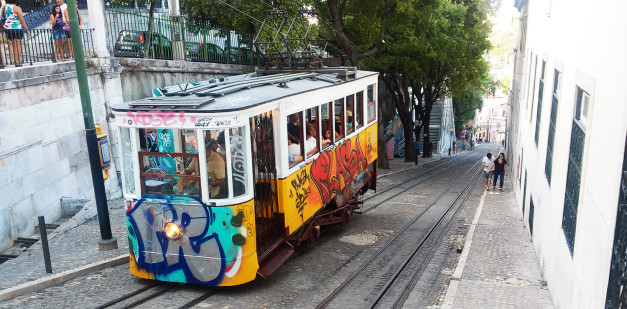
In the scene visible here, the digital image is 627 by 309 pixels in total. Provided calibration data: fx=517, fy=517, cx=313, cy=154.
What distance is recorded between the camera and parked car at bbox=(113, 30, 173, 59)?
14.2m

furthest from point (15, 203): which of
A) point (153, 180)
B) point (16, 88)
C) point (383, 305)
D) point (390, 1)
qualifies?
point (390, 1)

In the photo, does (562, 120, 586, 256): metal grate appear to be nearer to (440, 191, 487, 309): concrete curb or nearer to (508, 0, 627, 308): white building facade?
Result: (508, 0, 627, 308): white building facade

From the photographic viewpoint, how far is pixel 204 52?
57.2 ft

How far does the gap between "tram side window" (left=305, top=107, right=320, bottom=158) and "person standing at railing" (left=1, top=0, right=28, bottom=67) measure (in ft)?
19.9

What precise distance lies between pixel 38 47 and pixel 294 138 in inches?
289

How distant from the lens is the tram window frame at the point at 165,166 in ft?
22.9

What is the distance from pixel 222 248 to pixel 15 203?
5.06 meters

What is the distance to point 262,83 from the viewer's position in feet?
28.5

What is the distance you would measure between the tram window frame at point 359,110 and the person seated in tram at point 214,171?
5099 mm

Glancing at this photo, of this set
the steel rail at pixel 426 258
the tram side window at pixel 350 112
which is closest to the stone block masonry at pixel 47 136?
the tram side window at pixel 350 112

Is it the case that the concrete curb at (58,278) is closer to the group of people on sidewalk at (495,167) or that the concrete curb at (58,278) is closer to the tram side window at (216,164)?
the tram side window at (216,164)

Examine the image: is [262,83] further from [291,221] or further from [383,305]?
[383,305]

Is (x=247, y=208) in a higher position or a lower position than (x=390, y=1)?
lower

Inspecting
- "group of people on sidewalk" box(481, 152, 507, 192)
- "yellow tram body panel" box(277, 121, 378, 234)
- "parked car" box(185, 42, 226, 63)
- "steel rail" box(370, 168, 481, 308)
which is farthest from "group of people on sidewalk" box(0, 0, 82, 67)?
"group of people on sidewalk" box(481, 152, 507, 192)
